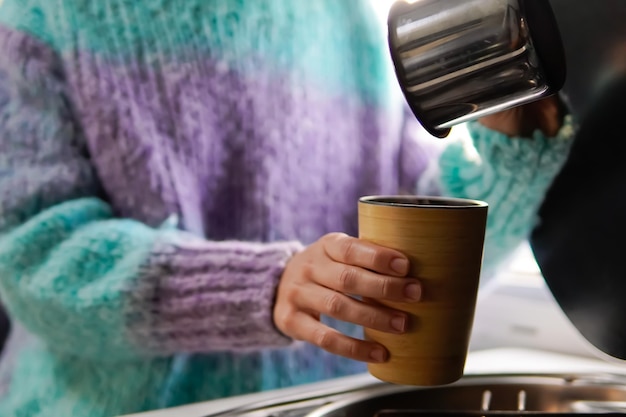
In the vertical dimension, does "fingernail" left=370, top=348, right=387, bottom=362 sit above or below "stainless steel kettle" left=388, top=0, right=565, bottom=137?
below

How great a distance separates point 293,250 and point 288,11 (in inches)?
11.7

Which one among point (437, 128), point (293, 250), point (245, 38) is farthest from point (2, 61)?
point (437, 128)

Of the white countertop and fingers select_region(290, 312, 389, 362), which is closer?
fingers select_region(290, 312, 389, 362)

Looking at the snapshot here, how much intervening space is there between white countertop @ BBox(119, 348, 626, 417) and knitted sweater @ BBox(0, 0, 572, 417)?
0.16ft

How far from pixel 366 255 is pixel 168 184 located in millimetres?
311

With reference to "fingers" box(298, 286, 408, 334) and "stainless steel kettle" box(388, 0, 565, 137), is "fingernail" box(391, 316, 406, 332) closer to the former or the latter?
"fingers" box(298, 286, 408, 334)

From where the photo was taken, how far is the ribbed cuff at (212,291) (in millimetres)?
539

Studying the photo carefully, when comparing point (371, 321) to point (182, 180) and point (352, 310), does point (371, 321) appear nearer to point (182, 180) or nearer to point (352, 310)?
point (352, 310)

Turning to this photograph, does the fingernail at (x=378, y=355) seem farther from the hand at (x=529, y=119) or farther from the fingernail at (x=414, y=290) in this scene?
the hand at (x=529, y=119)

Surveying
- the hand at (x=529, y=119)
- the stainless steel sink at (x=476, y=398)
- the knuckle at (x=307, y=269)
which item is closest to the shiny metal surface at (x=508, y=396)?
the stainless steel sink at (x=476, y=398)

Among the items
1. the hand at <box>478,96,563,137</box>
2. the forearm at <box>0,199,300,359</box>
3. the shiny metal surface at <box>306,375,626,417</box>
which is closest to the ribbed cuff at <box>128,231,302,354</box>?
the forearm at <box>0,199,300,359</box>

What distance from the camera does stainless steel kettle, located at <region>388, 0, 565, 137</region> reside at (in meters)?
0.34

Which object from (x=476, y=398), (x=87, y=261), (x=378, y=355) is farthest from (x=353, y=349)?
(x=87, y=261)

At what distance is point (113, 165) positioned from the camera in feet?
2.11
